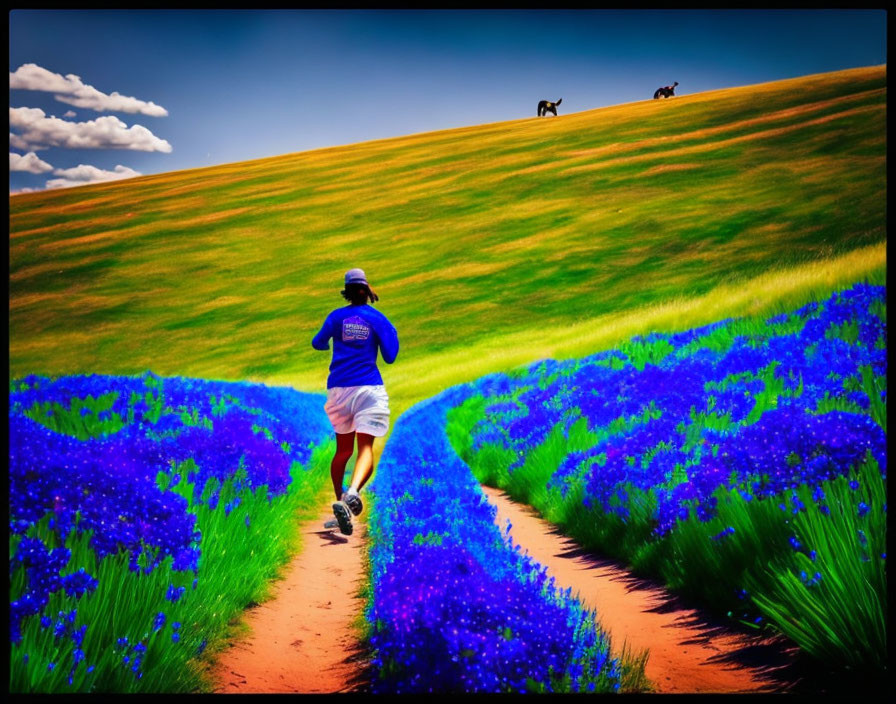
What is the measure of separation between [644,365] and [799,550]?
6.09 metres

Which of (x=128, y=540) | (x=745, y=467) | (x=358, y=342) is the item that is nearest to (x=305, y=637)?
(x=128, y=540)

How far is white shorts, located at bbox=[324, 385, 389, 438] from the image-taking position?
20.7 ft

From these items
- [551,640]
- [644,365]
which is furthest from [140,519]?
[644,365]

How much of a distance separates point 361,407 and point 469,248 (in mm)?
26446

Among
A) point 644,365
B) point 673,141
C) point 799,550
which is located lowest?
point 799,550

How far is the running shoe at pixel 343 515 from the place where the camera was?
5.89 metres

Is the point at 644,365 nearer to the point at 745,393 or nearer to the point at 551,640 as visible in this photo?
the point at 745,393

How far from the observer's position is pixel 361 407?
21.0 ft

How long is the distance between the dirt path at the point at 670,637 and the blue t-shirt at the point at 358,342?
8.47 ft

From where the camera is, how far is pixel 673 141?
3884 centimetres

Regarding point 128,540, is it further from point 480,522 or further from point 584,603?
point 584,603

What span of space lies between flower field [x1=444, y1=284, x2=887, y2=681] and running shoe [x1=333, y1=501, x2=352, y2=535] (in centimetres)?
101

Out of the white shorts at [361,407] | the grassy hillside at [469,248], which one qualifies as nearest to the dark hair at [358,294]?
the white shorts at [361,407]
